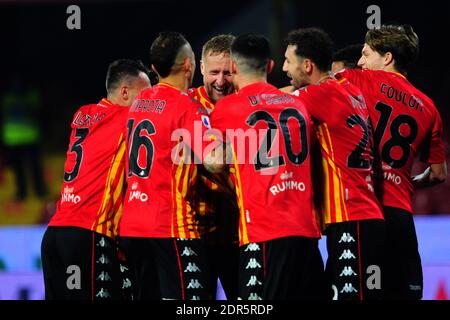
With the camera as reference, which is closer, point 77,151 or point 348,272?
point 348,272

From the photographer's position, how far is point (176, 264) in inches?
221

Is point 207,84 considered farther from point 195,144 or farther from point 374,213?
point 374,213

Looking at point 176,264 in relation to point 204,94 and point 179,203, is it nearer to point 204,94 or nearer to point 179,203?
point 179,203

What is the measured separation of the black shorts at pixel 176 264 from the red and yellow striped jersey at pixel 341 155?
0.86 m

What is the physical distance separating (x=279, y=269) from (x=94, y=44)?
33.3 ft

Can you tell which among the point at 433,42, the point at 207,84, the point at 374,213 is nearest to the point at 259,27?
the point at 433,42

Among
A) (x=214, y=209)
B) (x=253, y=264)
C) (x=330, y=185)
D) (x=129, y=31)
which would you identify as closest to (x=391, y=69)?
(x=330, y=185)

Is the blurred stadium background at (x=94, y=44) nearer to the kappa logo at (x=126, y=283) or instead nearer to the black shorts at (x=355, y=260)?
the kappa logo at (x=126, y=283)

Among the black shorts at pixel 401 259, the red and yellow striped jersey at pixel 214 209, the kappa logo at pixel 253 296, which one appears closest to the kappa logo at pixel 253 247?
the kappa logo at pixel 253 296

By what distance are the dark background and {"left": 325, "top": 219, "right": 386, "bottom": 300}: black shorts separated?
7.73 m

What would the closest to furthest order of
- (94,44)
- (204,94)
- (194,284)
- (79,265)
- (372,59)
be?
1. (194,284)
2. (79,265)
3. (372,59)
4. (204,94)
5. (94,44)

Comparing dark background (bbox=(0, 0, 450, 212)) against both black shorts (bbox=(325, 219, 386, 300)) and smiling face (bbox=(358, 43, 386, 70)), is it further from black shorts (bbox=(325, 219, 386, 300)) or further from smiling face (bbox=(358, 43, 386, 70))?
→ black shorts (bbox=(325, 219, 386, 300))

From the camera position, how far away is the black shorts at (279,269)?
5.33 meters

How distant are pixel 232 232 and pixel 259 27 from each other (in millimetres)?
8257
